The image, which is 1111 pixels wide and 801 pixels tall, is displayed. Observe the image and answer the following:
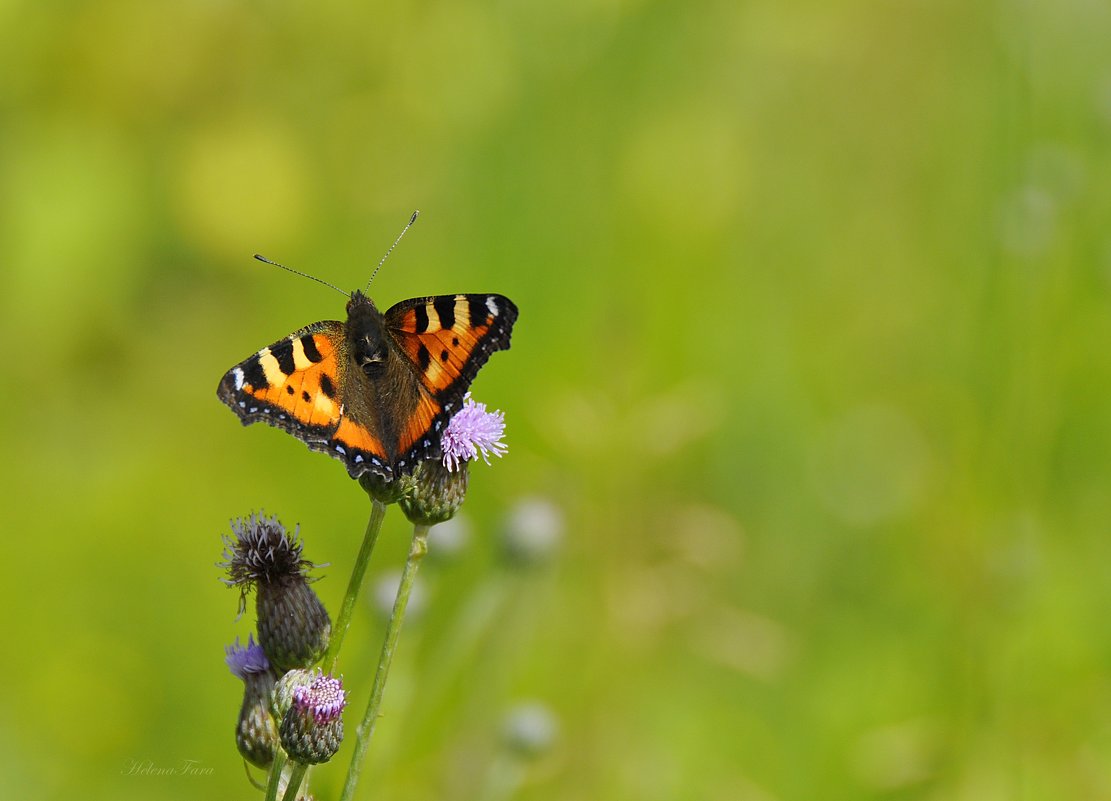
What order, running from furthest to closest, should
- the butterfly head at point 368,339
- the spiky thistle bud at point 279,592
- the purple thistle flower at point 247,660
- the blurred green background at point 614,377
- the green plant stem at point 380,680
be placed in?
the blurred green background at point 614,377 → the butterfly head at point 368,339 → the purple thistle flower at point 247,660 → the spiky thistle bud at point 279,592 → the green plant stem at point 380,680

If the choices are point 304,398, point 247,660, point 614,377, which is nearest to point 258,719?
point 247,660

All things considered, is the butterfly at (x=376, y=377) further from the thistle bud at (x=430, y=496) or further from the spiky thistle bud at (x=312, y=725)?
the spiky thistle bud at (x=312, y=725)

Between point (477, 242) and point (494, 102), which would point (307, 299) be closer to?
point (477, 242)

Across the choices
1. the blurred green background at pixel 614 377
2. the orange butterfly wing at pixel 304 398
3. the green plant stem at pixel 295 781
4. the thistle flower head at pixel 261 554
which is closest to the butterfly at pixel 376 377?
the orange butterfly wing at pixel 304 398

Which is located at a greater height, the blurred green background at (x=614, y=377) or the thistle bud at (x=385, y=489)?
the blurred green background at (x=614, y=377)

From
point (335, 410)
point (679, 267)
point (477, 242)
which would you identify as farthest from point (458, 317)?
point (679, 267)

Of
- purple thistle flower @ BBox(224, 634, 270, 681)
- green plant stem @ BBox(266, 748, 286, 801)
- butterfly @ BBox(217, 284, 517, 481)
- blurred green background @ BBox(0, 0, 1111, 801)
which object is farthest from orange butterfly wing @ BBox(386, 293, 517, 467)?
blurred green background @ BBox(0, 0, 1111, 801)

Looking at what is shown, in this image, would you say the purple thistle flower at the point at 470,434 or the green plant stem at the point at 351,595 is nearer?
the green plant stem at the point at 351,595

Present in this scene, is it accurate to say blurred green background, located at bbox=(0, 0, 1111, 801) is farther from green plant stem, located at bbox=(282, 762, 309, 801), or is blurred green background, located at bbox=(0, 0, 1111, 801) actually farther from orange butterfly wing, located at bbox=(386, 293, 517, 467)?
green plant stem, located at bbox=(282, 762, 309, 801)
